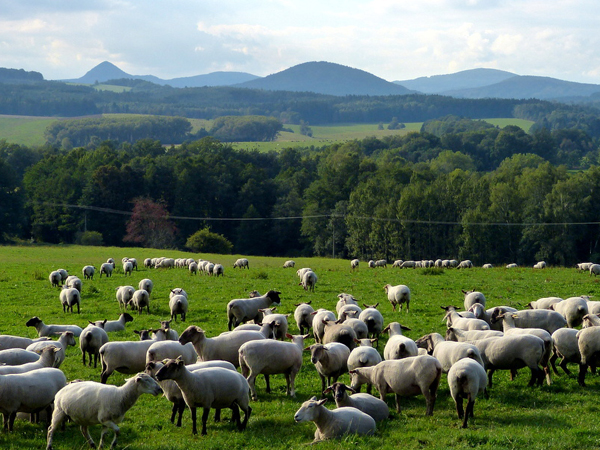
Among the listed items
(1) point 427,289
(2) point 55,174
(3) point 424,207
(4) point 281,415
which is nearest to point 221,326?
(4) point 281,415

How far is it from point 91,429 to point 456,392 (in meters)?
6.39

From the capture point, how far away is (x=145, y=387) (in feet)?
31.9

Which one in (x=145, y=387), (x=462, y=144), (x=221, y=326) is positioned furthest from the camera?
(x=462, y=144)

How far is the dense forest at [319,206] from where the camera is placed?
7562 centimetres

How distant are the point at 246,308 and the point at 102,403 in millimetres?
8967

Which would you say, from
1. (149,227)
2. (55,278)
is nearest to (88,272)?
(55,278)

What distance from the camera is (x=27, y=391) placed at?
10375mm

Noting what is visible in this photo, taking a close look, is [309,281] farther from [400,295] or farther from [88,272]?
[88,272]

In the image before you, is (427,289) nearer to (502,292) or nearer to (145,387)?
(502,292)

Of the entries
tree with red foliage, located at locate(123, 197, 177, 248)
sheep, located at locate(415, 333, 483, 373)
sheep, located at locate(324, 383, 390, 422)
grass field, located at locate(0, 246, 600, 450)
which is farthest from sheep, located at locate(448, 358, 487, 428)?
tree with red foliage, located at locate(123, 197, 177, 248)

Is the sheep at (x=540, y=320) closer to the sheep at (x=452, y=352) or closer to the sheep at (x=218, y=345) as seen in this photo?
the sheep at (x=452, y=352)

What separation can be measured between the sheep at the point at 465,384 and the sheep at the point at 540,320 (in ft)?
17.5

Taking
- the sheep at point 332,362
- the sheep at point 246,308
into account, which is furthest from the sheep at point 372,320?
the sheep at point 332,362

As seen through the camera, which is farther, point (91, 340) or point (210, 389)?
point (91, 340)
